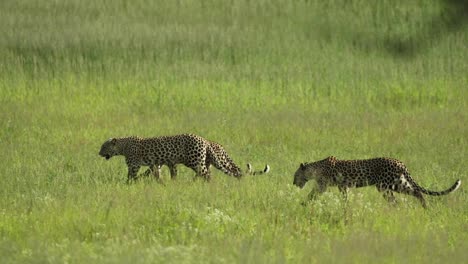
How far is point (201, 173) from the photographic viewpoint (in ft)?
56.3

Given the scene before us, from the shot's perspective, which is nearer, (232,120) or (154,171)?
(154,171)

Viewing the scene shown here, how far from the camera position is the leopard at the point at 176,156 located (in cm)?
1717

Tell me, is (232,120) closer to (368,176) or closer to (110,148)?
(110,148)

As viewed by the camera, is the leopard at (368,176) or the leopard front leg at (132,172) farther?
the leopard front leg at (132,172)

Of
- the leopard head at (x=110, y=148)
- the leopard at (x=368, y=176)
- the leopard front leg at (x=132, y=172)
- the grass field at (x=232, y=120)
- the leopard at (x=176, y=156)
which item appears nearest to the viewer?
the grass field at (x=232, y=120)

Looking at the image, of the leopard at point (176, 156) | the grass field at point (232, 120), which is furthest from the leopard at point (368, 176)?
the leopard at point (176, 156)

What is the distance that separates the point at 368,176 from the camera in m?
15.6

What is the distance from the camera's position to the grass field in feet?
40.3

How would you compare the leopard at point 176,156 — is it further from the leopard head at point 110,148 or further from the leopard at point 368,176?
the leopard at point 368,176

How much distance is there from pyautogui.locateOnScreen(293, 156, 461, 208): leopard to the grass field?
25cm

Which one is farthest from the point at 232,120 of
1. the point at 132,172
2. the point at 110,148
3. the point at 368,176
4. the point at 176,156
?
the point at 368,176

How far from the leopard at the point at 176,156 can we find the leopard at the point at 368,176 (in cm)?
169

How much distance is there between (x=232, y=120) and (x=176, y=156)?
8.67 m

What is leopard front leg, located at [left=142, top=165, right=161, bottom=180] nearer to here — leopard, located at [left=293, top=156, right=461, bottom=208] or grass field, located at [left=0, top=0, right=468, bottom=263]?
grass field, located at [left=0, top=0, right=468, bottom=263]
